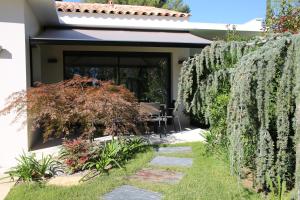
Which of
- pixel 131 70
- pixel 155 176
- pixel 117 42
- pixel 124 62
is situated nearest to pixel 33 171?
pixel 155 176

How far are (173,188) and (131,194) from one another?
1197 mm

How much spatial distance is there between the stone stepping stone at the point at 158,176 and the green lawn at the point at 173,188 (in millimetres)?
250

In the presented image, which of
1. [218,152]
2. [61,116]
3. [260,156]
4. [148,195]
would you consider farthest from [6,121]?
[260,156]

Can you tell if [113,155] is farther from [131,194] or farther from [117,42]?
[117,42]

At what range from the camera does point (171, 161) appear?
11875 millimetres

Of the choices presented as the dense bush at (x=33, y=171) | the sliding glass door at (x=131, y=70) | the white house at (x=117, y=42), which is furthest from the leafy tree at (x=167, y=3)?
the dense bush at (x=33, y=171)

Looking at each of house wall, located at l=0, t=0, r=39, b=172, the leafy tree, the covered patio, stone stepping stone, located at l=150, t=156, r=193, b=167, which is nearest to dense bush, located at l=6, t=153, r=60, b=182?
house wall, located at l=0, t=0, r=39, b=172

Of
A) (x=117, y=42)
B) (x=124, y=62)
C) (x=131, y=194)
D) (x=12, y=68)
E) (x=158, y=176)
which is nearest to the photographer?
(x=131, y=194)

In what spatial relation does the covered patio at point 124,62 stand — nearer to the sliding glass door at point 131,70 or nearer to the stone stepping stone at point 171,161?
the sliding glass door at point 131,70

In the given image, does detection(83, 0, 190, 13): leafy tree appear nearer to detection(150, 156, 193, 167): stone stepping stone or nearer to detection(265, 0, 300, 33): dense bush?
detection(265, 0, 300, 33): dense bush

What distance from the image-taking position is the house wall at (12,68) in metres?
13.1

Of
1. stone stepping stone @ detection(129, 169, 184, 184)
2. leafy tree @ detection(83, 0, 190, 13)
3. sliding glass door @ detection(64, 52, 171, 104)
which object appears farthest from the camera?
leafy tree @ detection(83, 0, 190, 13)

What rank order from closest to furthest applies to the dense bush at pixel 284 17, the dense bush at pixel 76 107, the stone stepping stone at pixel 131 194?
the stone stepping stone at pixel 131 194, the dense bush at pixel 76 107, the dense bush at pixel 284 17

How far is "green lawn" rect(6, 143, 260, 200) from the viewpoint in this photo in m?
8.48
